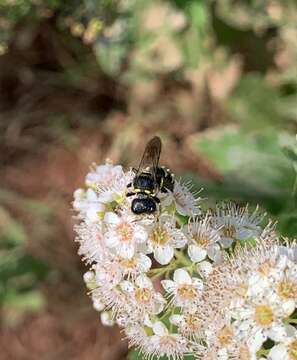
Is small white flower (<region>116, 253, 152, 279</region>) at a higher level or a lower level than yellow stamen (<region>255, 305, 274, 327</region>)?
lower

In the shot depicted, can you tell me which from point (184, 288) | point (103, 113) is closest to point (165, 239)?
point (184, 288)

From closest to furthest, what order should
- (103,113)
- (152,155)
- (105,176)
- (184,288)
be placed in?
(184,288) → (152,155) → (105,176) → (103,113)

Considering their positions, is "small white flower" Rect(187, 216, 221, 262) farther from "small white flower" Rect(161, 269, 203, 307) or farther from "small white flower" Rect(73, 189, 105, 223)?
"small white flower" Rect(73, 189, 105, 223)

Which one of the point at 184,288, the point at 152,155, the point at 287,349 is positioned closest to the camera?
the point at 287,349

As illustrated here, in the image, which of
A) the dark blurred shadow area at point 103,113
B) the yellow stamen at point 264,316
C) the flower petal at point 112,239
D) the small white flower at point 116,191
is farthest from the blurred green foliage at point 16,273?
the yellow stamen at point 264,316

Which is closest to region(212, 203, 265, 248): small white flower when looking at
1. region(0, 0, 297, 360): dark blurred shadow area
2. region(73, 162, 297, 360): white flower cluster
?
region(73, 162, 297, 360): white flower cluster

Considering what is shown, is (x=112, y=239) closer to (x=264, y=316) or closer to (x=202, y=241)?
(x=202, y=241)

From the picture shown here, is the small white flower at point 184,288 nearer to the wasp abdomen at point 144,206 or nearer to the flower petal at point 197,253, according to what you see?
the flower petal at point 197,253
